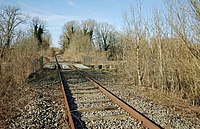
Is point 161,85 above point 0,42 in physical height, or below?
below

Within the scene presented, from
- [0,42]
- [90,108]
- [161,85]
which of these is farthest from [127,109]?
[0,42]

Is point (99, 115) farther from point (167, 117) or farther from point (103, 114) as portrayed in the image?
point (167, 117)

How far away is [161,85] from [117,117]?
4.07m

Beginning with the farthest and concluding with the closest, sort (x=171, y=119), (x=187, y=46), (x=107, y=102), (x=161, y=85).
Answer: (x=161, y=85) → (x=107, y=102) → (x=187, y=46) → (x=171, y=119)

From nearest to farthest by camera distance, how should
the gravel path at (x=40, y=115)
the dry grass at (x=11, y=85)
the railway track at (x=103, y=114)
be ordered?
1. the railway track at (x=103, y=114)
2. the gravel path at (x=40, y=115)
3. the dry grass at (x=11, y=85)

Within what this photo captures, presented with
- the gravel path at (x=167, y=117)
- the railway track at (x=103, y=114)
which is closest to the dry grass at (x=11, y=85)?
the railway track at (x=103, y=114)

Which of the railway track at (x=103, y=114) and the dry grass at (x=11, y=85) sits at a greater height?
the dry grass at (x=11, y=85)

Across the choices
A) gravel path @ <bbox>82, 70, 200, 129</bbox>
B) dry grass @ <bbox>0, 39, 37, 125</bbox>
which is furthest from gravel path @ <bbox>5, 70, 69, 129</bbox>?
gravel path @ <bbox>82, 70, 200, 129</bbox>

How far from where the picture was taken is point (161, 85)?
8.65 m

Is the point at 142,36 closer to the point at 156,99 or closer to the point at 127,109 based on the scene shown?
the point at 156,99

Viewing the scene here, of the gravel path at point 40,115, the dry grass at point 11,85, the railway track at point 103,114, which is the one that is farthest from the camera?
the dry grass at point 11,85

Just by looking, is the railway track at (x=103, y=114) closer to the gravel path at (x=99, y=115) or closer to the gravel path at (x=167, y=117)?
the gravel path at (x=99, y=115)

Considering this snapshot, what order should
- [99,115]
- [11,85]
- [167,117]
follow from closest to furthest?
1. [167,117]
2. [99,115]
3. [11,85]

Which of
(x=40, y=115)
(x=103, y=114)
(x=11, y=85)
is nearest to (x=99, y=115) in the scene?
(x=103, y=114)
